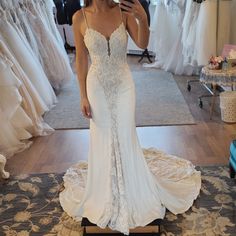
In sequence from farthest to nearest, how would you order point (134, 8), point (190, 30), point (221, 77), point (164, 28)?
point (164, 28) < point (190, 30) < point (221, 77) < point (134, 8)

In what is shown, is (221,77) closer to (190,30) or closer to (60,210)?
(190,30)

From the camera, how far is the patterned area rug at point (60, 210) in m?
1.91

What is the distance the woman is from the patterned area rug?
0.33 ft

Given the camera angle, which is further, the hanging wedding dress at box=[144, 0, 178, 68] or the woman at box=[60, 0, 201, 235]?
the hanging wedding dress at box=[144, 0, 178, 68]

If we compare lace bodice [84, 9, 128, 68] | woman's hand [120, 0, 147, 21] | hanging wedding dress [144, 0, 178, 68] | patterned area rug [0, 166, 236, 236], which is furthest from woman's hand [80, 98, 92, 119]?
hanging wedding dress [144, 0, 178, 68]

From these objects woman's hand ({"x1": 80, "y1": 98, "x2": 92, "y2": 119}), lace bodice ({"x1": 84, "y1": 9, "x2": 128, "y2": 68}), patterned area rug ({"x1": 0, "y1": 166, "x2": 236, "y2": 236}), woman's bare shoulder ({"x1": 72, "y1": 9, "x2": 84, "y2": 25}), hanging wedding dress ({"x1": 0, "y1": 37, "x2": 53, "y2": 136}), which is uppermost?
woman's bare shoulder ({"x1": 72, "y1": 9, "x2": 84, "y2": 25})

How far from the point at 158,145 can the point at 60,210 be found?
1.11 metres

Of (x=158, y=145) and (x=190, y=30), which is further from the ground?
(x=190, y=30)

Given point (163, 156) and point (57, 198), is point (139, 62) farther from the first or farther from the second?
point (57, 198)

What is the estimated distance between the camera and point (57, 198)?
7.34 ft

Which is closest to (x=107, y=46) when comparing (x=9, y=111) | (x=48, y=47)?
(x=9, y=111)

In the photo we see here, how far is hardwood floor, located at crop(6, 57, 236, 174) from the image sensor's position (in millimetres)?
2664

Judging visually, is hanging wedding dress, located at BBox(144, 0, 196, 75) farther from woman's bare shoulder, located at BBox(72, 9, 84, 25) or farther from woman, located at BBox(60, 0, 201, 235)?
woman's bare shoulder, located at BBox(72, 9, 84, 25)

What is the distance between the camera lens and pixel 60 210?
2119 millimetres
